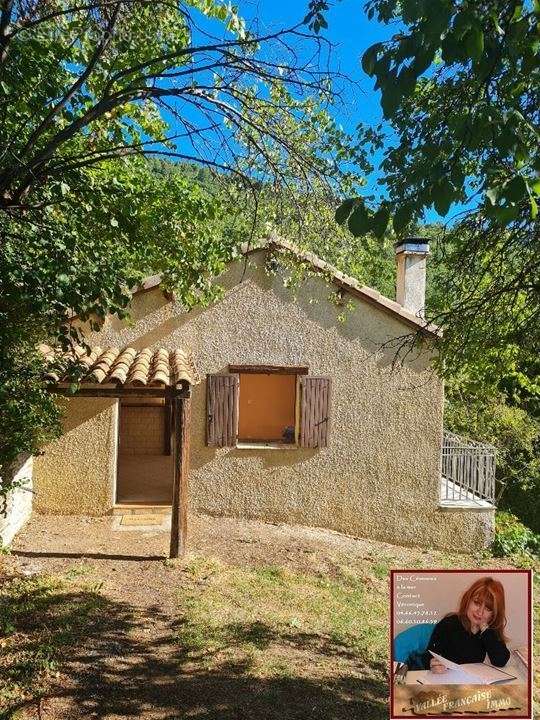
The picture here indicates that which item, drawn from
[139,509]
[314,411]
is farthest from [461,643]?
[139,509]

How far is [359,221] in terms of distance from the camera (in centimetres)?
268

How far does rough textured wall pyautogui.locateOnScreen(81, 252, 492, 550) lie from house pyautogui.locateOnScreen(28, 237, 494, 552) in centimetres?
2

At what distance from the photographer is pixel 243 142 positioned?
16.5 ft

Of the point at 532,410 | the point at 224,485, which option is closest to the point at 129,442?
the point at 224,485

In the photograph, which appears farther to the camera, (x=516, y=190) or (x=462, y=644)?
(x=462, y=644)

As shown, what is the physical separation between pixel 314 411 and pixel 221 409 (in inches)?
66.9

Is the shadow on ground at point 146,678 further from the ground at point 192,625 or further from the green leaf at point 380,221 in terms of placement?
the green leaf at point 380,221

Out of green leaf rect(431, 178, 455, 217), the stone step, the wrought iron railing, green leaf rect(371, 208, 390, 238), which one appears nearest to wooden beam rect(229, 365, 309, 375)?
the stone step

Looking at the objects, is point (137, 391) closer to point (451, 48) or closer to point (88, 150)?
point (88, 150)

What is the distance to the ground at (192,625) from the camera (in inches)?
188

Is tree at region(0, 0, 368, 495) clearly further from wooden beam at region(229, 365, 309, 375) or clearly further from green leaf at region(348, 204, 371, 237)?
wooden beam at region(229, 365, 309, 375)

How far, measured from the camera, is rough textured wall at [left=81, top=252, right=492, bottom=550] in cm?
1041

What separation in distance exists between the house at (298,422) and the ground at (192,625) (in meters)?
0.71

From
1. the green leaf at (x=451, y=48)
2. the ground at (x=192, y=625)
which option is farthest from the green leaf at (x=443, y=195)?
the ground at (x=192, y=625)
